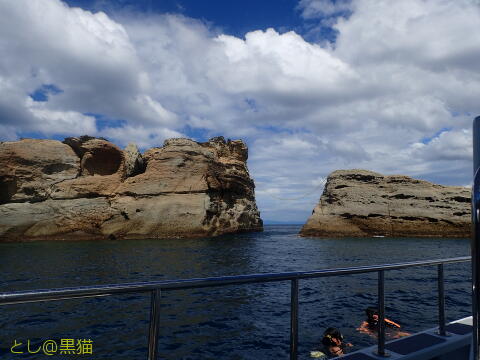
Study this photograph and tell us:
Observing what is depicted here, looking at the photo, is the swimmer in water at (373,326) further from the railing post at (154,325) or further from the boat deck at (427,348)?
the railing post at (154,325)

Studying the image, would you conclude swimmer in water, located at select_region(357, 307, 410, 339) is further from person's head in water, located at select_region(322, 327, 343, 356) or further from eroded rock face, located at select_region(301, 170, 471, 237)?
eroded rock face, located at select_region(301, 170, 471, 237)

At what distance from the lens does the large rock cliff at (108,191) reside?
47188mm

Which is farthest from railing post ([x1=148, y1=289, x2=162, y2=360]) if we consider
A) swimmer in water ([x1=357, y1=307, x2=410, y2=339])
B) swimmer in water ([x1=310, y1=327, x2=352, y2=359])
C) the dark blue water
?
swimmer in water ([x1=357, y1=307, x2=410, y2=339])

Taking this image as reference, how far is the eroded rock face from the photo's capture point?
50.8 meters

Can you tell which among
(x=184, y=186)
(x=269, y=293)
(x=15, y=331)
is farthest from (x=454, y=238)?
(x=15, y=331)

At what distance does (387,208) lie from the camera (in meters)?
53.8

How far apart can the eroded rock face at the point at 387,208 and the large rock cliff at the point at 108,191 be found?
16.9m

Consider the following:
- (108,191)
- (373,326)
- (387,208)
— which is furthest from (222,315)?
(387,208)

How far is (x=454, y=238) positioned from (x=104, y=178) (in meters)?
53.9

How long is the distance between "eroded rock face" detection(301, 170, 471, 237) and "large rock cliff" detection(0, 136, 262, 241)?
16.9m

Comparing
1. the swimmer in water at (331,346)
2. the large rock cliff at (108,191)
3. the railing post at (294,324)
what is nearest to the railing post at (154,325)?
the railing post at (294,324)

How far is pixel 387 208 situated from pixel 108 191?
44174 mm

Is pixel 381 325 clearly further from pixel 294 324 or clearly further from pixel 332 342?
pixel 332 342

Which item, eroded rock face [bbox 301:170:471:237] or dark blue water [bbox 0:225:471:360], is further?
eroded rock face [bbox 301:170:471:237]
